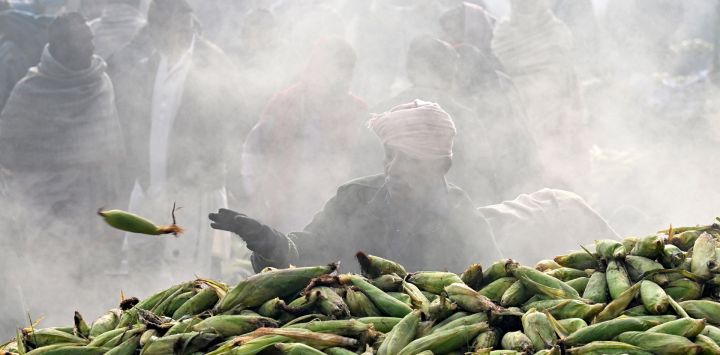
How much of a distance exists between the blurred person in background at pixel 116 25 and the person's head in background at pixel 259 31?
1105 mm

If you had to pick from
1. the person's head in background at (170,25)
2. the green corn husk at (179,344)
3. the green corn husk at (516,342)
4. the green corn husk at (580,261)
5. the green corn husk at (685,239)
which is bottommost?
the green corn husk at (179,344)

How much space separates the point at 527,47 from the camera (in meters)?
9.60

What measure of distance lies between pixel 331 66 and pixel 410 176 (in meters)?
2.88

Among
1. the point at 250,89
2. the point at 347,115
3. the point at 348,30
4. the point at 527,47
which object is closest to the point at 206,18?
the point at 348,30

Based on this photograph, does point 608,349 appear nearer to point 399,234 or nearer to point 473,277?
point 473,277

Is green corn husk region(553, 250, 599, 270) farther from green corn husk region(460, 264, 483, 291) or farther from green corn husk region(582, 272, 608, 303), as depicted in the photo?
green corn husk region(460, 264, 483, 291)

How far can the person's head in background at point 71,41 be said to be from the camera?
27.6 ft

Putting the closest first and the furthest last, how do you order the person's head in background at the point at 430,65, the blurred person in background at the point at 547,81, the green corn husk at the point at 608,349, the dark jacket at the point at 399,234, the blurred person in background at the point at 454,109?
the green corn husk at the point at 608,349 → the dark jacket at the point at 399,234 → the blurred person in background at the point at 454,109 → the person's head in background at the point at 430,65 → the blurred person in background at the point at 547,81

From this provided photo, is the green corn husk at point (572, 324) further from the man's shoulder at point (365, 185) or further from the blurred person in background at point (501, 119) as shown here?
the blurred person in background at point (501, 119)

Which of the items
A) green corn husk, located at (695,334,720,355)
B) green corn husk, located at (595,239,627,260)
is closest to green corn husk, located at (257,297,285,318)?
green corn husk, located at (595,239,627,260)

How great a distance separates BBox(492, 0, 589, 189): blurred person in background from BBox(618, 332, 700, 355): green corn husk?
6540mm

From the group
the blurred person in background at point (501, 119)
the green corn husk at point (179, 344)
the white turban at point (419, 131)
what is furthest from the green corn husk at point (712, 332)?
the blurred person in background at point (501, 119)

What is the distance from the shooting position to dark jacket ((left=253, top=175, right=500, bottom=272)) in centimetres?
467

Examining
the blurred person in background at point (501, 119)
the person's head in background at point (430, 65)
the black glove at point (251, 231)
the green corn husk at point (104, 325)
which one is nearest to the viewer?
the green corn husk at point (104, 325)
